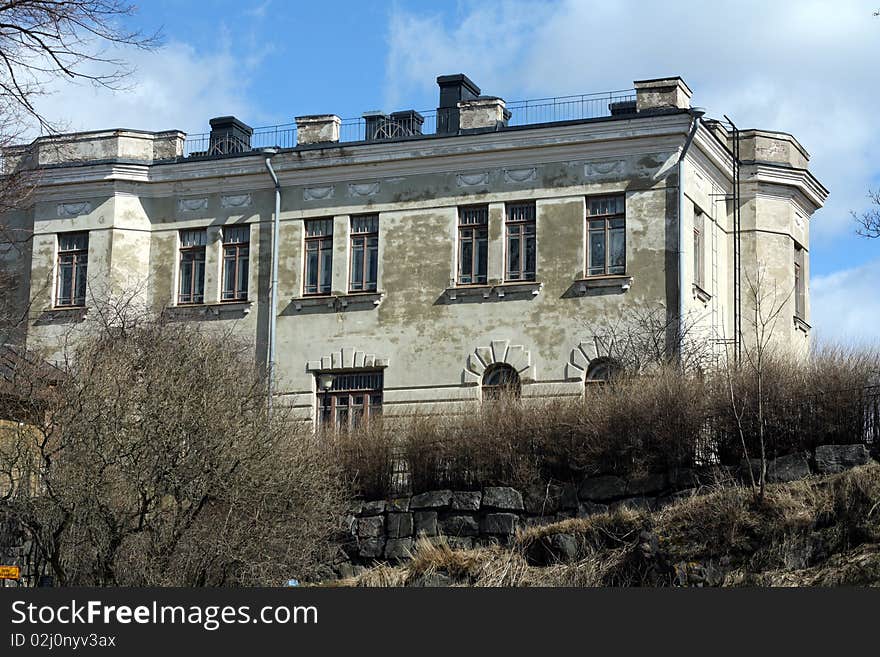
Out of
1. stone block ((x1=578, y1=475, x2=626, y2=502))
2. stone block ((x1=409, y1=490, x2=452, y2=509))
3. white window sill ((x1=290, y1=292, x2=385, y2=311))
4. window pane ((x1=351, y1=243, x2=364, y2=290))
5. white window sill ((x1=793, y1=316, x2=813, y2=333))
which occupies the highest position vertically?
window pane ((x1=351, y1=243, x2=364, y2=290))

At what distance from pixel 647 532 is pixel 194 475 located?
7039 mm

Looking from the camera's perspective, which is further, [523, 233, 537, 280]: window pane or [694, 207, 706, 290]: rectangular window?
[694, 207, 706, 290]: rectangular window

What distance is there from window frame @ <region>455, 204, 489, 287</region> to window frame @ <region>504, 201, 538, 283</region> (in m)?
0.48

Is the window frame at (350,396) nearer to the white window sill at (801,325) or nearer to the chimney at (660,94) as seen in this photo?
the chimney at (660,94)

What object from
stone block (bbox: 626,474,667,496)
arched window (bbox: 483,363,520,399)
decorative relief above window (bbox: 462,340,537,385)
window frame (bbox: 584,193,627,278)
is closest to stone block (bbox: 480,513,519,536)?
stone block (bbox: 626,474,667,496)

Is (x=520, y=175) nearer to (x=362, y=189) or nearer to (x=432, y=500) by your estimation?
(x=362, y=189)

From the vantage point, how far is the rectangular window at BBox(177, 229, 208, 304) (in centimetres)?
3731

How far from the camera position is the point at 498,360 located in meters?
33.9

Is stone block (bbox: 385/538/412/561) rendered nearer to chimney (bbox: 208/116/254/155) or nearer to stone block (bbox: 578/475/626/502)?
stone block (bbox: 578/475/626/502)

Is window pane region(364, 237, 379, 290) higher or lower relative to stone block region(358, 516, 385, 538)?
higher

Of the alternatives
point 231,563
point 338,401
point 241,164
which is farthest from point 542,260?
point 231,563

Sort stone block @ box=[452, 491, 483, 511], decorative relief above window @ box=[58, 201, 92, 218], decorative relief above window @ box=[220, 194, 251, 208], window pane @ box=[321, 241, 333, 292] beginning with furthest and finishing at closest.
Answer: decorative relief above window @ box=[58, 201, 92, 218] → decorative relief above window @ box=[220, 194, 251, 208] → window pane @ box=[321, 241, 333, 292] → stone block @ box=[452, 491, 483, 511]

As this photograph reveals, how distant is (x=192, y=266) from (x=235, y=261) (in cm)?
118

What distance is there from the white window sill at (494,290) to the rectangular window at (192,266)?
673 cm
